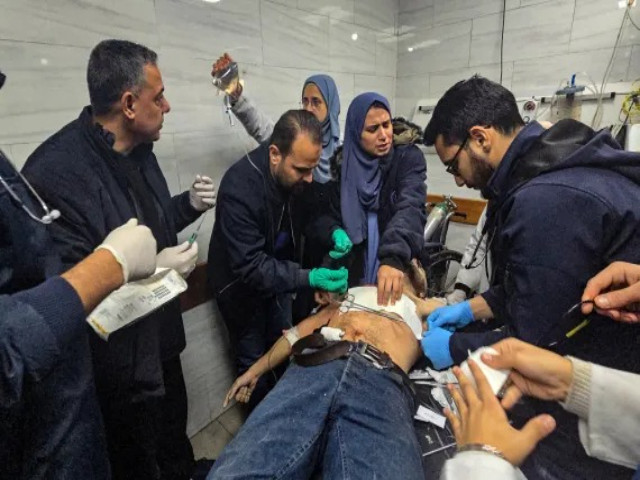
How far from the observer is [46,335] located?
699 mm

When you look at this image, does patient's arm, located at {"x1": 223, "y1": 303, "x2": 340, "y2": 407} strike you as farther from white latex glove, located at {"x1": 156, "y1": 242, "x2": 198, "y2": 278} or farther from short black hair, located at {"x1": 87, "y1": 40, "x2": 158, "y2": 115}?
Answer: short black hair, located at {"x1": 87, "y1": 40, "x2": 158, "y2": 115}

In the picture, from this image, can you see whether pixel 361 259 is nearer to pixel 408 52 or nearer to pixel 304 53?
pixel 304 53

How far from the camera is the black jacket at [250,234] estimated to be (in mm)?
1613

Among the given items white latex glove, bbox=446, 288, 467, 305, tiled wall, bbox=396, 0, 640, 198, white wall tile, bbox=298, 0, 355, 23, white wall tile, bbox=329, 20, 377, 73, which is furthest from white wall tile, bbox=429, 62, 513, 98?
white latex glove, bbox=446, 288, 467, 305

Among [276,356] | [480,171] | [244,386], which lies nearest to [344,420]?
Answer: [276,356]

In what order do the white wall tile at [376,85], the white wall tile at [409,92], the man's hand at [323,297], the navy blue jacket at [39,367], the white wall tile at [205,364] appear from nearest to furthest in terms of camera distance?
the navy blue jacket at [39,367], the man's hand at [323,297], the white wall tile at [205,364], the white wall tile at [376,85], the white wall tile at [409,92]

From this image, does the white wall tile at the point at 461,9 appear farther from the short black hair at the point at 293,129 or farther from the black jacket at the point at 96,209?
the black jacket at the point at 96,209

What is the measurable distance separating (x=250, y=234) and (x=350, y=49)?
6.45 feet

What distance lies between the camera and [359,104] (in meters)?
1.90

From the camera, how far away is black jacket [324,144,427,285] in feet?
5.55

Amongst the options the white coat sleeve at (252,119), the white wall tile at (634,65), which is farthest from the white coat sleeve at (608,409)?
the white wall tile at (634,65)

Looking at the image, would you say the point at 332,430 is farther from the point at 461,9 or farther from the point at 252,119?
the point at 461,9

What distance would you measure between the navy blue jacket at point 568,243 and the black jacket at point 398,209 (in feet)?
2.16

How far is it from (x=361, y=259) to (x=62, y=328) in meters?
1.49
